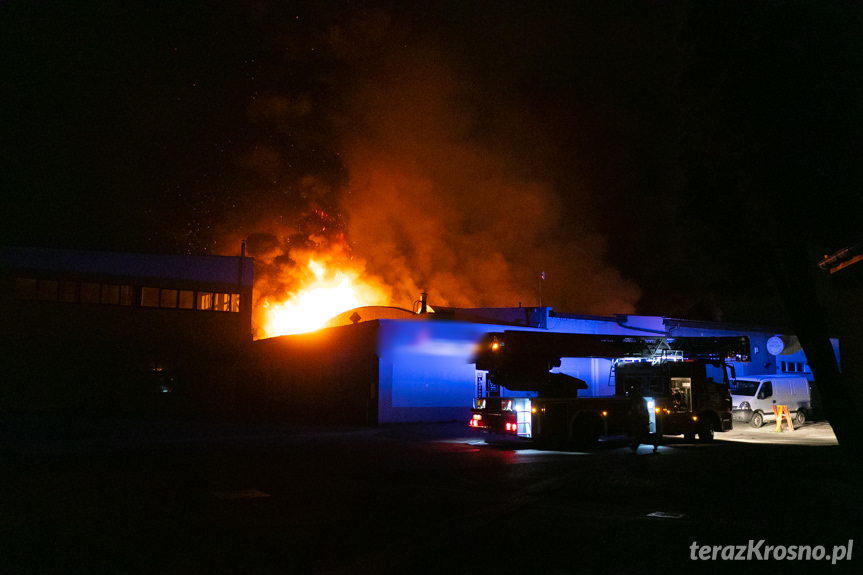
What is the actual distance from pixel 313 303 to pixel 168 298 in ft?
36.9

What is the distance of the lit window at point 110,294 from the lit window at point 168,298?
7.17ft

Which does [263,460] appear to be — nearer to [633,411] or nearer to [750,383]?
[633,411]

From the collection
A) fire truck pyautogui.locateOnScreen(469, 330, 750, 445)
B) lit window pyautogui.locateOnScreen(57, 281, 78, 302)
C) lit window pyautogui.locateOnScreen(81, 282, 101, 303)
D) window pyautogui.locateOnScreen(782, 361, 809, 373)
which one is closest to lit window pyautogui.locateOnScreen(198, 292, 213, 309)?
lit window pyautogui.locateOnScreen(81, 282, 101, 303)

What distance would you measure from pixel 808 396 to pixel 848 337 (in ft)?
64.1

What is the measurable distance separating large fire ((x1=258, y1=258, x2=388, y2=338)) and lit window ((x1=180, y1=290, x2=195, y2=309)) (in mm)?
7514

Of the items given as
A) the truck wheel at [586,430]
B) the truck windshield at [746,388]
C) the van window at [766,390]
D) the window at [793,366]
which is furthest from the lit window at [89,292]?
the window at [793,366]

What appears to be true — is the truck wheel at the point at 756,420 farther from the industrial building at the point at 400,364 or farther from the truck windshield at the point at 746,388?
the industrial building at the point at 400,364

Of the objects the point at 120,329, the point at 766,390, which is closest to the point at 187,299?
the point at 120,329

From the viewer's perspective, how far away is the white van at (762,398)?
27344 millimetres

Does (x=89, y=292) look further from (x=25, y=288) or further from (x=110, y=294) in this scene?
(x=25, y=288)

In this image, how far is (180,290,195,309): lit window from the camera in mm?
36812

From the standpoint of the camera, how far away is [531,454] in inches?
671

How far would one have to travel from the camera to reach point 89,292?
34.6 metres

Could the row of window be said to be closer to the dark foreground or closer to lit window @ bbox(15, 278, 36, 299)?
lit window @ bbox(15, 278, 36, 299)
